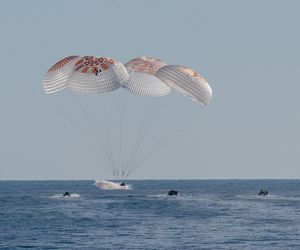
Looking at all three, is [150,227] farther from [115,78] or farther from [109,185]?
[109,185]

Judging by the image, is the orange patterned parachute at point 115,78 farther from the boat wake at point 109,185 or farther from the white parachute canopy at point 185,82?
the boat wake at point 109,185

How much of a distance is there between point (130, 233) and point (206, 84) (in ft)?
40.0

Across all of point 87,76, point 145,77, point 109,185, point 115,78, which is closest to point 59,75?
point 87,76

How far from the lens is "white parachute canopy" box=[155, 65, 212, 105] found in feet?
198

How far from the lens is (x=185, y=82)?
60531 millimetres

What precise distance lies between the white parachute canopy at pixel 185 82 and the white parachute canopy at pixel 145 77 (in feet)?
6.21

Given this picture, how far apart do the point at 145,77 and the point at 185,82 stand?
4226 mm

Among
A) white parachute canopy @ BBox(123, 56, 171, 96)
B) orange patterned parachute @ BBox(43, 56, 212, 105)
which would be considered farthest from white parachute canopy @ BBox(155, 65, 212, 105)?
white parachute canopy @ BBox(123, 56, 171, 96)

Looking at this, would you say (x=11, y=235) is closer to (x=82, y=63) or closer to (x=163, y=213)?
(x=82, y=63)

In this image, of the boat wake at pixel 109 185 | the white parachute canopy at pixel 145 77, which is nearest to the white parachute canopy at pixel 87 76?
the white parachute canopy at pixel 145 77

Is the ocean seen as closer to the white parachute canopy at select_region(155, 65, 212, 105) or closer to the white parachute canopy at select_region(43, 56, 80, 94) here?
the white parachute canopy at select_region(155, 65, 212, 105)

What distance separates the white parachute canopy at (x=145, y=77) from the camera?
204ft

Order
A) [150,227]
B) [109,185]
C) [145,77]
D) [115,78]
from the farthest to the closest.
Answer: [109,185] → [145,77] → [150,227] → [115,78]

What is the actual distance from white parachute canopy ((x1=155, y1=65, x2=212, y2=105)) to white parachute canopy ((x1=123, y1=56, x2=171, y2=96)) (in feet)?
6.21
